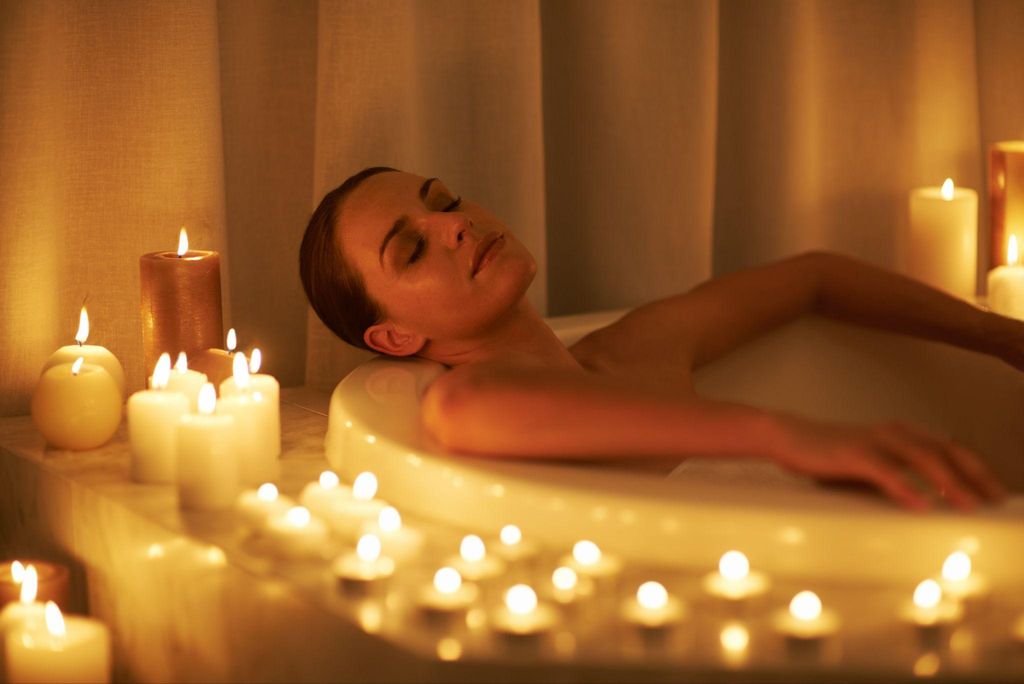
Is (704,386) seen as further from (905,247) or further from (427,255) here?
(905,247)

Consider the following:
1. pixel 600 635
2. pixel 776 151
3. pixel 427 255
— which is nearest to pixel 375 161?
pixel 427 255

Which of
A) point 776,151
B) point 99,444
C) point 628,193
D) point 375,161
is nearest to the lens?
point 99,444

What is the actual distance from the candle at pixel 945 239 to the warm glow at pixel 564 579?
51.0 inches

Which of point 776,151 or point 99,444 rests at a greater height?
point 776,151

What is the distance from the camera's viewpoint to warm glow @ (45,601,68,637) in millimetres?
1299

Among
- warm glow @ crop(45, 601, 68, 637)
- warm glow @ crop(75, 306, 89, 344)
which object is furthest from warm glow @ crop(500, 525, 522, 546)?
warm glow @ crop(75, 306, 89, 344)

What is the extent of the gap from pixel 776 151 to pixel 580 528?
4.46 feet

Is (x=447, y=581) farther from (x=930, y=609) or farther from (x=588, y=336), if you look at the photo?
(x=588, y=336)

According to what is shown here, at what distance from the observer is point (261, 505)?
131cm

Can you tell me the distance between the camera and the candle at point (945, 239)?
219cm

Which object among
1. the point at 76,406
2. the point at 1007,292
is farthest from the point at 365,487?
the point at 1007,292

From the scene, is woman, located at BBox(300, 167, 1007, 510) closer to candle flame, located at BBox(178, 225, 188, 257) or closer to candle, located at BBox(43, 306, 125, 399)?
candle flame, located at BBox(178, 225, 188, 257)

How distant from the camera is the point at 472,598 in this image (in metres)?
1.10

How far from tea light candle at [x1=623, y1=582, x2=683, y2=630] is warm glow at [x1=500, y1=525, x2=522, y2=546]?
149 millimetres
